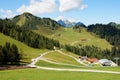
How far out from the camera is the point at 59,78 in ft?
148

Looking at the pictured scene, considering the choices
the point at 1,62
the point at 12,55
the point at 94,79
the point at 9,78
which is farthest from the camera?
the point at 12,55

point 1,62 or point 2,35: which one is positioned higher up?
point 2,35

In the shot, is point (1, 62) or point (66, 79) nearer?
point (66, 79)

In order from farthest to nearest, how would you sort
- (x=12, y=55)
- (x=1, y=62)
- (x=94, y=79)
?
1. (x=12, y=55)
2. (x=1, y=62)
3. (x=94, y=79)

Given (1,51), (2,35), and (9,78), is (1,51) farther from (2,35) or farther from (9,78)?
(2,35)

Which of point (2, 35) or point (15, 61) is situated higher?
point (2, 35)

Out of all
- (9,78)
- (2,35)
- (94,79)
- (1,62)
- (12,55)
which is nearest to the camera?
(94,79)

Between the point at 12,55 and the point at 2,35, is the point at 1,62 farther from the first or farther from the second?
the point at 2,35

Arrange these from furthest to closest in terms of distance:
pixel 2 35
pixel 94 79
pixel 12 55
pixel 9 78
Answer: pixel 2 35 → pixel 12 55 → pixel 9 78 → pixel 94 79

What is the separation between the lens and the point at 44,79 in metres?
44.2

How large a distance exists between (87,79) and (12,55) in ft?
171

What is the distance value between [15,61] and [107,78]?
53685mm

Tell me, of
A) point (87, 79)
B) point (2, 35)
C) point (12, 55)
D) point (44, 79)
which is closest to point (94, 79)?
point (87, 79)

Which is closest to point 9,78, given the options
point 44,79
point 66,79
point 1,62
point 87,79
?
point 44,79
